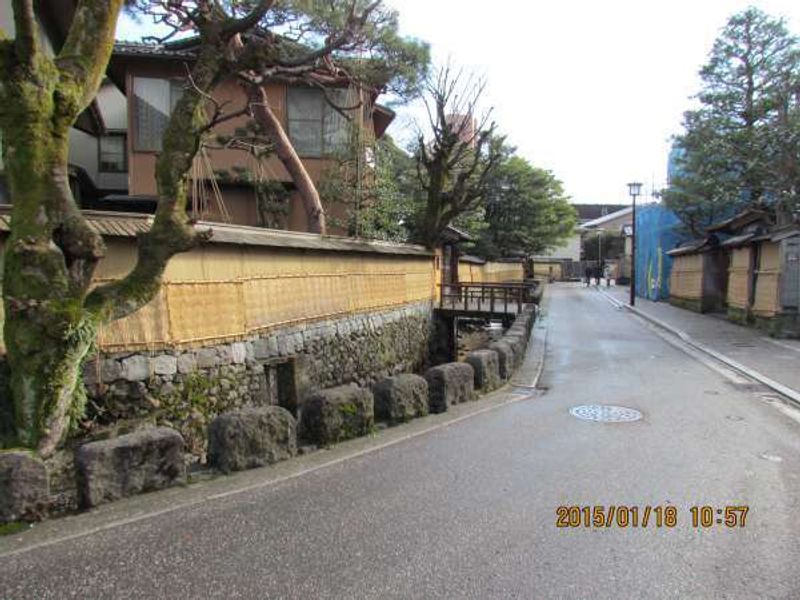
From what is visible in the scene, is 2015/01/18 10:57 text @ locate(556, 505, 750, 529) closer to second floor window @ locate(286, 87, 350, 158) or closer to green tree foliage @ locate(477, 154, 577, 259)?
second floor window @ locate(286, 87, 350, 158)

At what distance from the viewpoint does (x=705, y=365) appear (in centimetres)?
1186

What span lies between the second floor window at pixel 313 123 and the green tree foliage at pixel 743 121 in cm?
1337

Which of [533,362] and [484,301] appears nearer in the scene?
[533,362]

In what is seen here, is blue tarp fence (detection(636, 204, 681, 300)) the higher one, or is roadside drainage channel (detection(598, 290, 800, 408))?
blue tarp fence (detection(636, 204, 681, 300))

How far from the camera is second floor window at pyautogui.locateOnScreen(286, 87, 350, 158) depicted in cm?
1802

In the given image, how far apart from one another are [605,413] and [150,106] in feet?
53.2

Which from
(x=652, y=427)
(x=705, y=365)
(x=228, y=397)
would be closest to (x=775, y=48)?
(x=705, y=365)

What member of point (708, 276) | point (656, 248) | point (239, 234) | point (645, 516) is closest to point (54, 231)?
point (239, 234)

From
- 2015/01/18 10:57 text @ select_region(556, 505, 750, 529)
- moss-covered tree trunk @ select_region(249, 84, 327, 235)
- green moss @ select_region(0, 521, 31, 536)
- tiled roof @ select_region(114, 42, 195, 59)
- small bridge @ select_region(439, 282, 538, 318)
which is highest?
tiled roof @ select_region(114, 42, 195, 59)

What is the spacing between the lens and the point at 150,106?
17.4 meters

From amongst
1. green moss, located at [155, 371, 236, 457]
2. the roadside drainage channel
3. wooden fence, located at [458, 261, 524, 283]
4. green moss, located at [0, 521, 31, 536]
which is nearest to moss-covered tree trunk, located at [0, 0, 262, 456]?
green moss, located at [0, 521, 31, 536]

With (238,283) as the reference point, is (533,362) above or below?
below

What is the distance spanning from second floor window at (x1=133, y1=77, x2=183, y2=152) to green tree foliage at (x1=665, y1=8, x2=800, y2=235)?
18516mm

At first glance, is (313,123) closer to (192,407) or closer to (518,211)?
(192,407)
